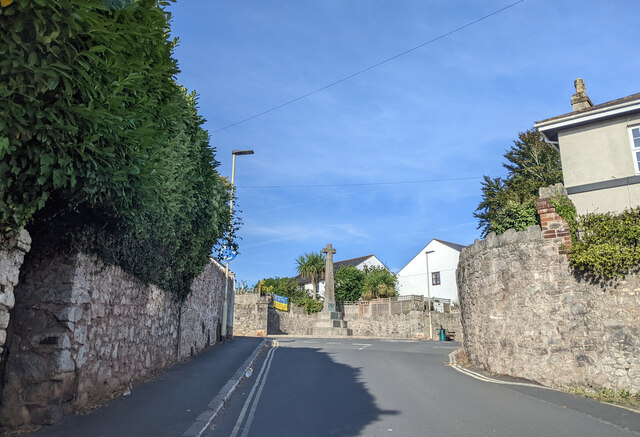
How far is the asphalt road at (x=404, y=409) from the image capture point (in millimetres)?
6980

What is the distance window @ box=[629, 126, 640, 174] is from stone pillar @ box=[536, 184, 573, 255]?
463 cm

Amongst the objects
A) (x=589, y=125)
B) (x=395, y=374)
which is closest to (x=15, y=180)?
(x=395, y=374)

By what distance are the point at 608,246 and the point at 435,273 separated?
4863 cm

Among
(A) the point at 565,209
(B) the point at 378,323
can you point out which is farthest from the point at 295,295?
(A) the point at 565,209

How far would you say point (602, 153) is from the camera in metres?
15.6

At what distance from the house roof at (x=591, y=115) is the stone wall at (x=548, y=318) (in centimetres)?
580

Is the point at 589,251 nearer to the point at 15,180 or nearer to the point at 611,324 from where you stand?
the point at 611,324

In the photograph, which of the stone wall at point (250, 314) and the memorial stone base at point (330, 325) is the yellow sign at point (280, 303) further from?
the memorial stone base at point (330, 325)

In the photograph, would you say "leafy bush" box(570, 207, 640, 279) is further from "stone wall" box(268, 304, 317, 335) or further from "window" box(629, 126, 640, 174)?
"stone wall" box(268, 304, 317, 335)

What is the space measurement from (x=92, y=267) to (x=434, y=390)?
25.2ft

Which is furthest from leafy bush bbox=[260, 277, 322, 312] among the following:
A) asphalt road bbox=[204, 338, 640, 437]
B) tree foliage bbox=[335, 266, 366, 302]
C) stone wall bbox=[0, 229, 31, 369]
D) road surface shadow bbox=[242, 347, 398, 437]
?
stone wall bbox=[0, 229, 31, 369]

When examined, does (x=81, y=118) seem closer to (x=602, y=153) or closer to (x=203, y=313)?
(x=203, y=313)

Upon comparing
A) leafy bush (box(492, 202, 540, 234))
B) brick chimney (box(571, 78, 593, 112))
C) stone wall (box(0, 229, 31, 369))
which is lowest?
stone wall (box(0, 229, 31, 369))

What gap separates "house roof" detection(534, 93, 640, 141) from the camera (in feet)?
49.1
